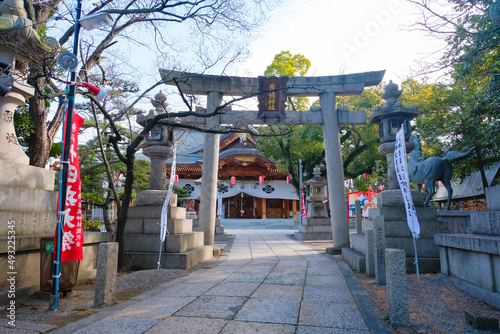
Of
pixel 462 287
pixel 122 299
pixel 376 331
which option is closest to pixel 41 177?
pixel 122 299

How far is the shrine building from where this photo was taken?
1206 inches

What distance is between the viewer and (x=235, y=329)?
2.98 m

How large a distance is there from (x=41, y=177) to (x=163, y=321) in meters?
3.51

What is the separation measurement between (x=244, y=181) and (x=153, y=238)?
26.0 meters

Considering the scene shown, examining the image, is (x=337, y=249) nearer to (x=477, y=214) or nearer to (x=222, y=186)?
(x=477, y=214)

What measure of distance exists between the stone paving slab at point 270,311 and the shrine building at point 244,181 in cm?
2604

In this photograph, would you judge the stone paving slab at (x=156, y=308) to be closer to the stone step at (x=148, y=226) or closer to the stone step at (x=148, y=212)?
the stone step at (x=148, y=226)

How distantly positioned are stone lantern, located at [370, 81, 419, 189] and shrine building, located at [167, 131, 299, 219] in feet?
73.6

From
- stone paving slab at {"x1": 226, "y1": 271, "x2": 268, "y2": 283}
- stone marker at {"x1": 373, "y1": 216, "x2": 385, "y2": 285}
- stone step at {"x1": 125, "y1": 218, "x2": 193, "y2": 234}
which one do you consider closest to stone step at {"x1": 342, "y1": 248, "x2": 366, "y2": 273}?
stone marker at {"x1": 373, "y1": 216, "x2": 385, "y2": 285}

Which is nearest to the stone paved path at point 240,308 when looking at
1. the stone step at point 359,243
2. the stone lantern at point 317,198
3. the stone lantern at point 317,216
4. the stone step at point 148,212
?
the stone step at point 359,243

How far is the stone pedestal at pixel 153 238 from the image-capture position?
6469 mm

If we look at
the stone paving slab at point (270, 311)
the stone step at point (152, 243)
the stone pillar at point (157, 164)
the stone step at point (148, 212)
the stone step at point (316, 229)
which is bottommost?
the stone paving slab at point (270, 311)

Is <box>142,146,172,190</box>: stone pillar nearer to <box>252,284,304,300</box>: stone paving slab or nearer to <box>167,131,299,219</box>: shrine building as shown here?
<box>252,284,304,300</box>: stone paving slab

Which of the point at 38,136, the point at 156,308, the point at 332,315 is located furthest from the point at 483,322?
the point at 38,136
